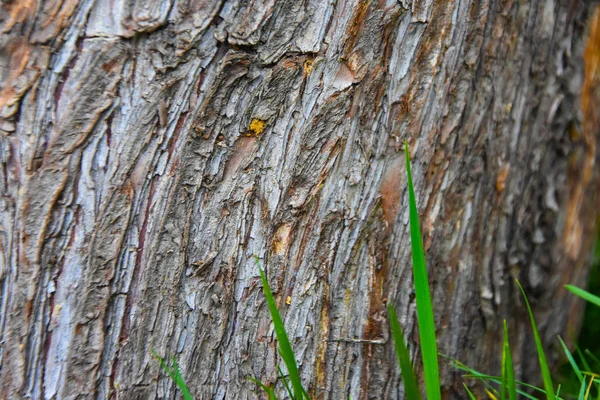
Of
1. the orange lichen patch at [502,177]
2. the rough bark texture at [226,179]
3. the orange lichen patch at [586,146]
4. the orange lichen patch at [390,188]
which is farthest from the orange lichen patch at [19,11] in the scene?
the orange lichen patch at [586,146]

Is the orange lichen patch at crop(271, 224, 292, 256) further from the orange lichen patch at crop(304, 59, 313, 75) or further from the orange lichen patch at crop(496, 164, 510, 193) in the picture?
the orange lichen patch at crop(496, 164, 510, 193)

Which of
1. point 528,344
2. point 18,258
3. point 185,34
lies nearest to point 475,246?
point 528,344

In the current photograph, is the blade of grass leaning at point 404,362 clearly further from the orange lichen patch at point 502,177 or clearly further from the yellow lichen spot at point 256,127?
the orange lichen patch at point 502,177

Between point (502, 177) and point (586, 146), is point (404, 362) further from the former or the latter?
point (586, 146)

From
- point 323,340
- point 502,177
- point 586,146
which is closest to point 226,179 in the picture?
point 323,340

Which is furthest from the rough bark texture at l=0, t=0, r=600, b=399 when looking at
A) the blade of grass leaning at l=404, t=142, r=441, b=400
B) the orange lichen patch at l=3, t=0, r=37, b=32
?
the blade of grass leaning at l=404, t=142, r=441, b=400

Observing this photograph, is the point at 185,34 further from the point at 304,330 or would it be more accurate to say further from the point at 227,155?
the point at 304,330
